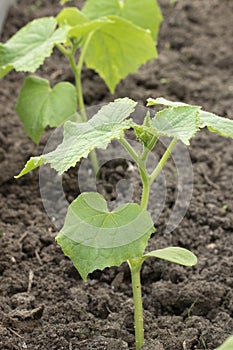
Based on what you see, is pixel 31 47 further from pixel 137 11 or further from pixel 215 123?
pixel 215 123

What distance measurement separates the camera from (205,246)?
2410 mm

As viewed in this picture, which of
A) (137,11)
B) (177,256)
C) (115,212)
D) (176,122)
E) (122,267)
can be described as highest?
(176,122)

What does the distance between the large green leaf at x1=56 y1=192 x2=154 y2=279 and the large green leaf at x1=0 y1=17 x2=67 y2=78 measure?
28.9 inches

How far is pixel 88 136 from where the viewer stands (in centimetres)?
162

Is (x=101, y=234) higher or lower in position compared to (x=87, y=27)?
lower

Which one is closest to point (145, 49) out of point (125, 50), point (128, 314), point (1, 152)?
point (125, 50)

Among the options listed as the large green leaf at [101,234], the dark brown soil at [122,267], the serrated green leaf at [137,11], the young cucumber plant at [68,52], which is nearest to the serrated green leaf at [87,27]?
the young cucumber plant at [68,52]

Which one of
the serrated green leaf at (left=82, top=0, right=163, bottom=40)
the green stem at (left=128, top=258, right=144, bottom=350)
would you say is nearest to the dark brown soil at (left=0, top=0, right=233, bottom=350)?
the green stem at (left=128, top=258, right=144, bottom=350)

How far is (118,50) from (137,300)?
111cm

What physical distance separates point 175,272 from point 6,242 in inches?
22.3

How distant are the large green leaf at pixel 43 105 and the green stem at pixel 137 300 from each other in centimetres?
75

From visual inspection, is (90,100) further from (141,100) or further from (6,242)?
(6,242)

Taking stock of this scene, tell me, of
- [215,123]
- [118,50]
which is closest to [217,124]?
[215,123]

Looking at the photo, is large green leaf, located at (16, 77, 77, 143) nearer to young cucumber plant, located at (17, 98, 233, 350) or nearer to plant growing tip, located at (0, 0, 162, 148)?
plant growing tip, located at (0, 0, 162, 148)
